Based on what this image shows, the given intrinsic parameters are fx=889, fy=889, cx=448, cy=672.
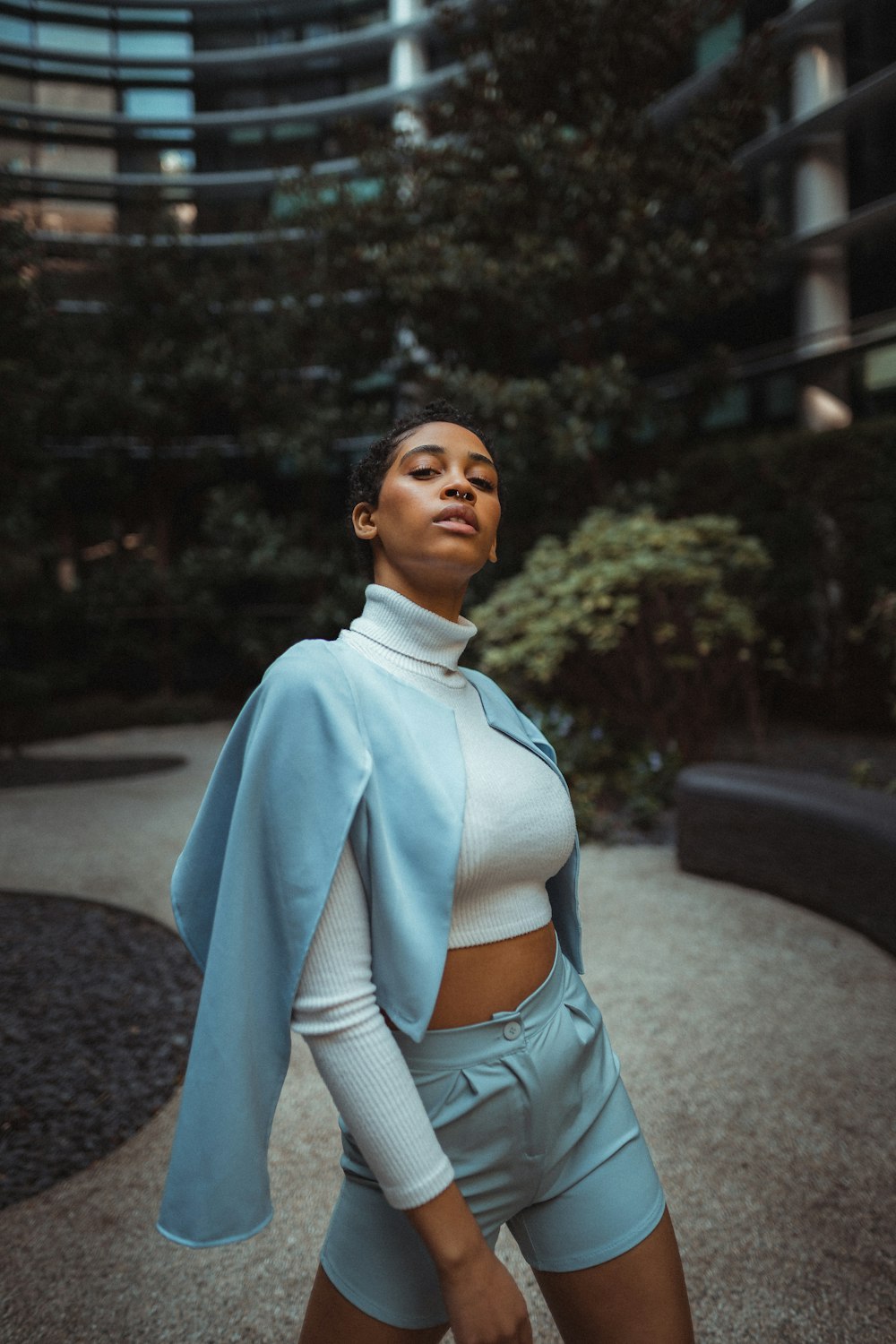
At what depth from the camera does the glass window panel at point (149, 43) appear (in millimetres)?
20469

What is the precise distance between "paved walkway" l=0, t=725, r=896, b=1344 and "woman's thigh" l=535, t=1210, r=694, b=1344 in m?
0.96

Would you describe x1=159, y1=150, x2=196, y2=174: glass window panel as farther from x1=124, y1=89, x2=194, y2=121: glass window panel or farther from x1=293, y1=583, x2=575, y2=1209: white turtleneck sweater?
x1=293, y1=583, x2=575, y2=1209: white turtleneck sweater

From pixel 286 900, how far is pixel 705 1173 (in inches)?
81.8

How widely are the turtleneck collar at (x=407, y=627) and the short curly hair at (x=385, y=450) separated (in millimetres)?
93

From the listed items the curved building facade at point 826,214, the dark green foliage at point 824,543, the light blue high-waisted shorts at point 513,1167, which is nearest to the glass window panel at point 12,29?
the curved building facade at point 826,214

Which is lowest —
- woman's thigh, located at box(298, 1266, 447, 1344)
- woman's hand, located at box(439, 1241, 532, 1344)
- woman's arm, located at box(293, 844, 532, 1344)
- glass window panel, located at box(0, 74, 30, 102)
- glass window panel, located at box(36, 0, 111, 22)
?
woman's thigh, located at box(298, 1266, 447, 1344)

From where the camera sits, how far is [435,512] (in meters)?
1.33

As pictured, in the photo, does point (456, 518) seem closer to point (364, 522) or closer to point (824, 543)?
point (364, 522)

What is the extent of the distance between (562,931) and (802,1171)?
160 centimetres

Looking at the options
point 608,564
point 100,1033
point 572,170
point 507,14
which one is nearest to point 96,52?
point 507,14

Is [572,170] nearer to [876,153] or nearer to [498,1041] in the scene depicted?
[876,153]

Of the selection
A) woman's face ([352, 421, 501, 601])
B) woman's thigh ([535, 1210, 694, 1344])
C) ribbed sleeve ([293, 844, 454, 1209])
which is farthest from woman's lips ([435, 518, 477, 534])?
woman's thigh ([535, 1210, 694, 1344])

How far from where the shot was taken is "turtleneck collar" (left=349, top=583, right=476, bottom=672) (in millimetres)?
1356

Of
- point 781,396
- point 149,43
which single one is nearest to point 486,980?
point 781,396
